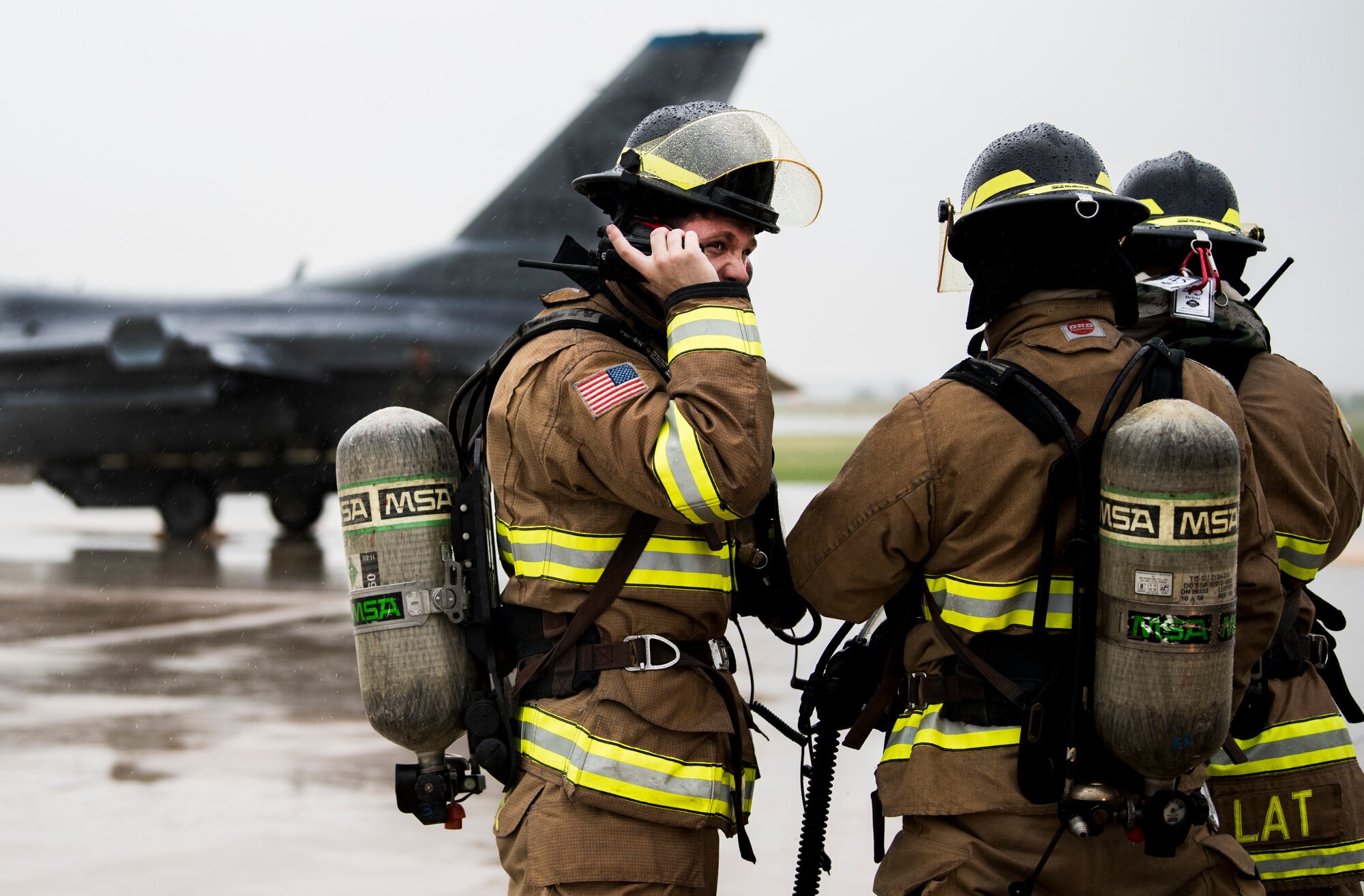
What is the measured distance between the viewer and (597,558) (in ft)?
7.29

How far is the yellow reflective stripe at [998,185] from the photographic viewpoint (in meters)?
2.24

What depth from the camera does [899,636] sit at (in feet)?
7.68

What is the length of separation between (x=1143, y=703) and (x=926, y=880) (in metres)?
0.47

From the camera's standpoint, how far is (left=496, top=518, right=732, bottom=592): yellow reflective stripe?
2.22 m

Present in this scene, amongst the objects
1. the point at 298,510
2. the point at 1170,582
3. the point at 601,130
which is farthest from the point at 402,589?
the point at 601,130

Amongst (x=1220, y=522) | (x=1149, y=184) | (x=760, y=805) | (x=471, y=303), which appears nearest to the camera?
(x=1220, y=522)

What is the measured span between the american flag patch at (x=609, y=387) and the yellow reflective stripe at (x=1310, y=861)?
170 cm

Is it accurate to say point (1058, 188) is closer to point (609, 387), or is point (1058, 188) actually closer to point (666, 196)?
point (666, 196)

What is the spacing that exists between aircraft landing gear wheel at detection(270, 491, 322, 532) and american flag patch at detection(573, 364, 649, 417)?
14650mm

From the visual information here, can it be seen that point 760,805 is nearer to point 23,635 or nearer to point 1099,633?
point 1099,633

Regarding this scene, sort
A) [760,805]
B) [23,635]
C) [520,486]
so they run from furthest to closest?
[23,635]
[760,805]
[520,486]

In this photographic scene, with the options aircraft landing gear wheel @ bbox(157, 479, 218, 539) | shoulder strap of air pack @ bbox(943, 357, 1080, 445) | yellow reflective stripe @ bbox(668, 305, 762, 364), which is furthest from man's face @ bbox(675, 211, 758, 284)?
aircraft landing gear wheel @ bbox(157, 479, 218, 539)

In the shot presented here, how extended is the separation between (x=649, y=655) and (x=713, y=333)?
0.59m

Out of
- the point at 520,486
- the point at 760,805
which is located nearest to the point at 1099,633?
the point at 520,486
